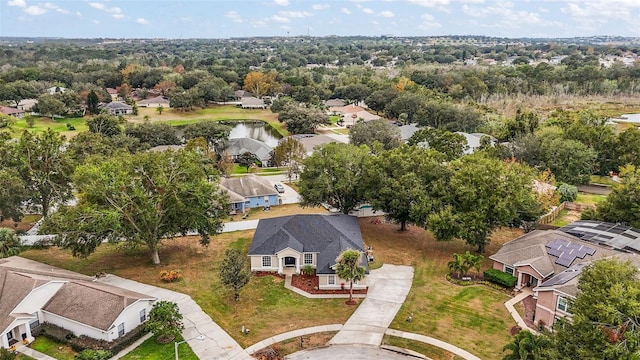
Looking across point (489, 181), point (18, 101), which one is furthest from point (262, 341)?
point (18, 101)

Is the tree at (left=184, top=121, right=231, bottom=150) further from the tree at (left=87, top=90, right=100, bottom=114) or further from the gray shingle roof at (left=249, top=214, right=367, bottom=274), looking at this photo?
the gray shingle roof at (left=249, top=214, right=367, bottom=274)

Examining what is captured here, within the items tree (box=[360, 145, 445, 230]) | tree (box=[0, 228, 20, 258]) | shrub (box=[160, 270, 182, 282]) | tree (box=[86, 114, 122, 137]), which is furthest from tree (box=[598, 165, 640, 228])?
tree (box=[86, 114, 122, 137])

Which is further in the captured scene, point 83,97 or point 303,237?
point 83,97

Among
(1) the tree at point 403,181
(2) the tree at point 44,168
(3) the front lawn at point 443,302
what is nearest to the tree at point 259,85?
(2) the tree at point 44,168

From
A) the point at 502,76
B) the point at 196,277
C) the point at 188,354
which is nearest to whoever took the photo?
the point at 188,354

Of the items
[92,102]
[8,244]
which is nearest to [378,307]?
[8,244]

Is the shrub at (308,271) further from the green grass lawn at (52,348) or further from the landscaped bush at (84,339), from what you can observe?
the green grass lawn at (52,348)

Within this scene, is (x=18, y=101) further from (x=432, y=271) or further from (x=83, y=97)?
(x=432, y=271)
